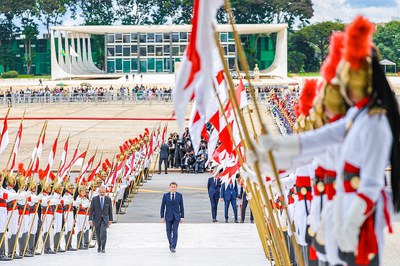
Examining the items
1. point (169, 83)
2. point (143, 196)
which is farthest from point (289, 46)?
point (143, 196)

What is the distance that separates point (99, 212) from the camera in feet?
59.8

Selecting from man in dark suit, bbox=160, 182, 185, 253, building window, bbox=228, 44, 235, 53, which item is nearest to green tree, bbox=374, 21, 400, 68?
building window, bbox=228, 44, 235, 53

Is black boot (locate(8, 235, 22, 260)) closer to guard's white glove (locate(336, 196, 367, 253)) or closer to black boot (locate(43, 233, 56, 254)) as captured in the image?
black boot (locate(43, 233, 56, 254))

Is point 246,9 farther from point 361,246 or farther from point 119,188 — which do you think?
point 361,246

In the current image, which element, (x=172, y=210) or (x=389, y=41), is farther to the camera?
(x=389, y=41)

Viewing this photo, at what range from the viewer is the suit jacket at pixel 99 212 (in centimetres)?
1816

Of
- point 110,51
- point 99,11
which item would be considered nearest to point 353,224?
point 110,51

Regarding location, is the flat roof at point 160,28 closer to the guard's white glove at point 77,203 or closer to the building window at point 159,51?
the building window at point 159,51

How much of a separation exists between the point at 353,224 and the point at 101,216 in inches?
504

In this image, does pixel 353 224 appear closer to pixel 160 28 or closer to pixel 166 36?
pixel 160 28

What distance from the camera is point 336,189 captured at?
598 cm

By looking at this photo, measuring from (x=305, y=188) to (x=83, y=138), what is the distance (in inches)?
1407

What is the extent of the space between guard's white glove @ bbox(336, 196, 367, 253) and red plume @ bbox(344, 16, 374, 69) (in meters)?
0.78

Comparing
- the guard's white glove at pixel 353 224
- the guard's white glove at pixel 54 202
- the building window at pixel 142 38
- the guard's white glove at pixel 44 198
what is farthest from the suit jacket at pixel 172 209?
the building window at pixel 142 38
